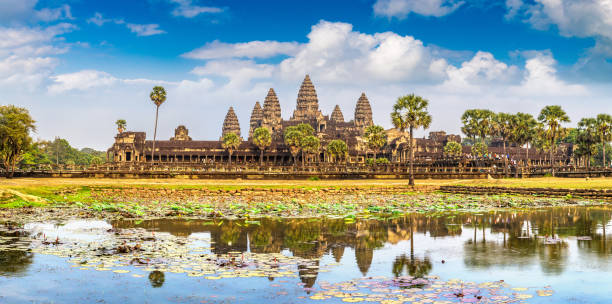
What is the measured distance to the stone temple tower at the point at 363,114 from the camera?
642ft

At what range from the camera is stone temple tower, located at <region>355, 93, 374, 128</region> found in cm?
19575

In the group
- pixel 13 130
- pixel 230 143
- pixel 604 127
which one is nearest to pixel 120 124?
pixel 230 143

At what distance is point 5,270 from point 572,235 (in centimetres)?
1762

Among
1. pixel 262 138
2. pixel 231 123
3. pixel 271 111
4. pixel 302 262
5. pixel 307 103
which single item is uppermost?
pixel 307 103

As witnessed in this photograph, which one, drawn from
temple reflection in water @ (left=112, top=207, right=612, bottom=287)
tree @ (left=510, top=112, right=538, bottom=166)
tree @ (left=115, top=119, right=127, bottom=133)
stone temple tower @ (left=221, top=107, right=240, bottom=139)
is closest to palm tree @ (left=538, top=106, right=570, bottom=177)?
tree @ (left=510, top=112, right=538, bottom=166)

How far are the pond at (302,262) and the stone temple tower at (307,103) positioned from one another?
16767cm

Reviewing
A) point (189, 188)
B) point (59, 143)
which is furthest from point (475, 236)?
point (59, 143)

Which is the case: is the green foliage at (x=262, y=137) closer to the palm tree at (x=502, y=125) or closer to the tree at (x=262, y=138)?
the tree at (x=262, y=138)

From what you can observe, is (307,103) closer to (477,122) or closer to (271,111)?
(271,111)

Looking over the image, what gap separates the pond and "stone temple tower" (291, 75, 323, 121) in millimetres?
167667

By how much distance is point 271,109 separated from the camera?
190875 millimetres

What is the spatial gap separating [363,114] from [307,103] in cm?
2257

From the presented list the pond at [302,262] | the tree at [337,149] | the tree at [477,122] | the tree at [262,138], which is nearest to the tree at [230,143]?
the tree at [262,138]

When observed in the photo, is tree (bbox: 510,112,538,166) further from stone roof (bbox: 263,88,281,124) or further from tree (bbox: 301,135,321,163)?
stone roof (bbox: 263,88,281,124)
